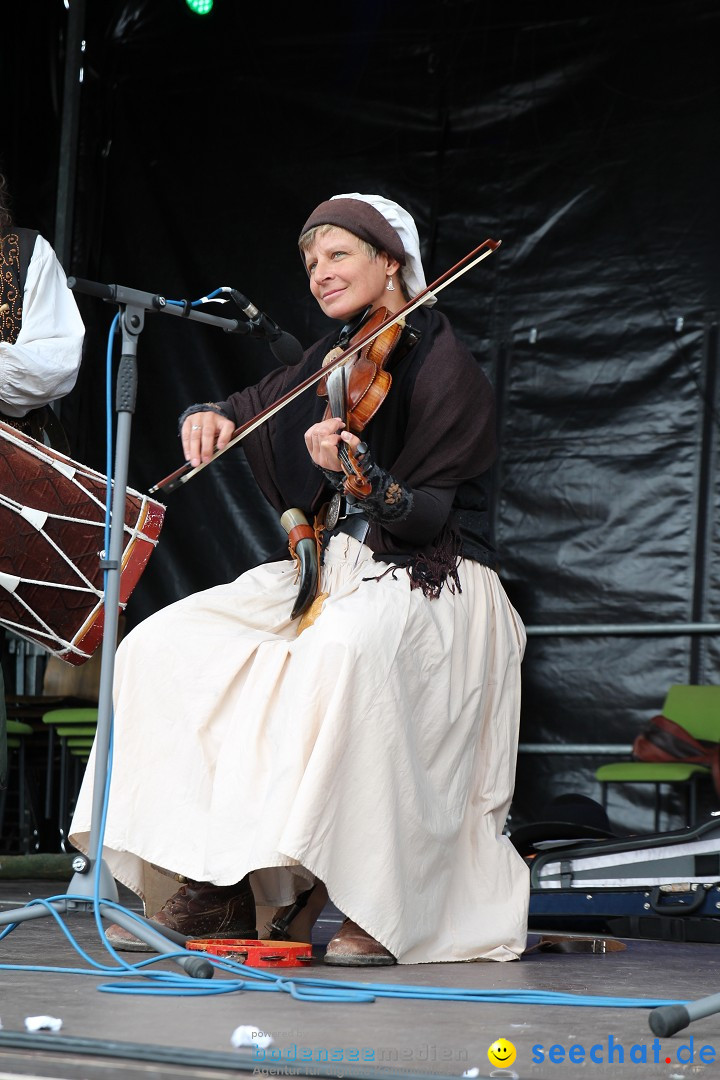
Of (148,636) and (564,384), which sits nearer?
Result: (148,636)

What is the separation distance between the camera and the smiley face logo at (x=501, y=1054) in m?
1.30

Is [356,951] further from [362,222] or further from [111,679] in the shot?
[362,222]

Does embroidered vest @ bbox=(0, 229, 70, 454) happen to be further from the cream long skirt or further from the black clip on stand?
the black clip on stand

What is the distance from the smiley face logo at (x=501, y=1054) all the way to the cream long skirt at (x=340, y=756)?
30.0 inches

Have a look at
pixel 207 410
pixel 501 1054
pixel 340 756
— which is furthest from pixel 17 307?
pixel 501 1054

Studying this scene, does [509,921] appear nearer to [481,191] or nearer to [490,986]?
[490,986]

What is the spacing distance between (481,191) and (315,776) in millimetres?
3124

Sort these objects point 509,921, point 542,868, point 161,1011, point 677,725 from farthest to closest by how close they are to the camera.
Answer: point 677,725, point 542,868, point 509,921, point 161,1011

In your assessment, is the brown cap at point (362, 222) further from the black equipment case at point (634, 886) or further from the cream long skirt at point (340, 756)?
the black equipment case at point (634, 886)

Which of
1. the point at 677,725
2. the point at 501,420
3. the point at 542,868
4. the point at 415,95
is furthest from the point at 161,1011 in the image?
the point at 415,95

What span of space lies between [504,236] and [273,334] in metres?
2.57

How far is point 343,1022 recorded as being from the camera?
152 cm

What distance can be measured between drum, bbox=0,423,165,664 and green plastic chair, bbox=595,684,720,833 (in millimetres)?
2206

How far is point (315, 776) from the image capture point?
2113 millimetres
